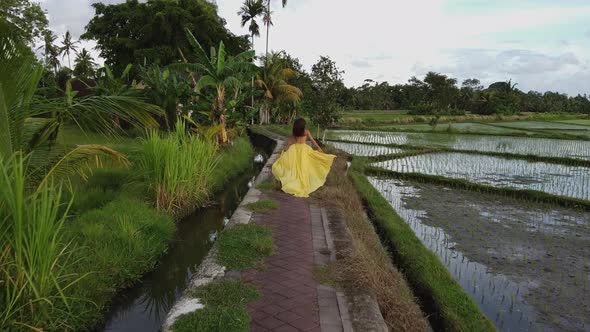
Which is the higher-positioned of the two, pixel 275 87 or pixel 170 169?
pixel 275 87

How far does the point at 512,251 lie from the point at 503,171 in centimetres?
824

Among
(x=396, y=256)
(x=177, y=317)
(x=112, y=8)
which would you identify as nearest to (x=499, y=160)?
(x=396, y=256)

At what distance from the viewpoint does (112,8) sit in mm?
29688

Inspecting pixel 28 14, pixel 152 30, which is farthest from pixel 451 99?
pixel 28 14

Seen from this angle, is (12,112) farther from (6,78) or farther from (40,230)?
(40,230)

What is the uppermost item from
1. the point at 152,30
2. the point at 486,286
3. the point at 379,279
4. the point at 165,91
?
the point at 152,30

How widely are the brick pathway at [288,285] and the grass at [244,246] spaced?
0.13m

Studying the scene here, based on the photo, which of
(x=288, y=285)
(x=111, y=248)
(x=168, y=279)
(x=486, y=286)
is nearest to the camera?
(x=288, y=285)

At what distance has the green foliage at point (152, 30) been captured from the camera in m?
27.0

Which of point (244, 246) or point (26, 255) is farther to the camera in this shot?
point (244, 246)

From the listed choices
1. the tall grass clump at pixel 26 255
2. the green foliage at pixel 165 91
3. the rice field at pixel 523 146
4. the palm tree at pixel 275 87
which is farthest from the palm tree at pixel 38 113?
the palm tree at pixel 275 87

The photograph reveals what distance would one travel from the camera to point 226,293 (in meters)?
3.87

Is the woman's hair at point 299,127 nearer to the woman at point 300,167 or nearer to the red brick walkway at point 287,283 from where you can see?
the woman at point 300,167

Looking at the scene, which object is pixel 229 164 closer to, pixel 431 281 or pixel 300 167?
pixel 300 167
